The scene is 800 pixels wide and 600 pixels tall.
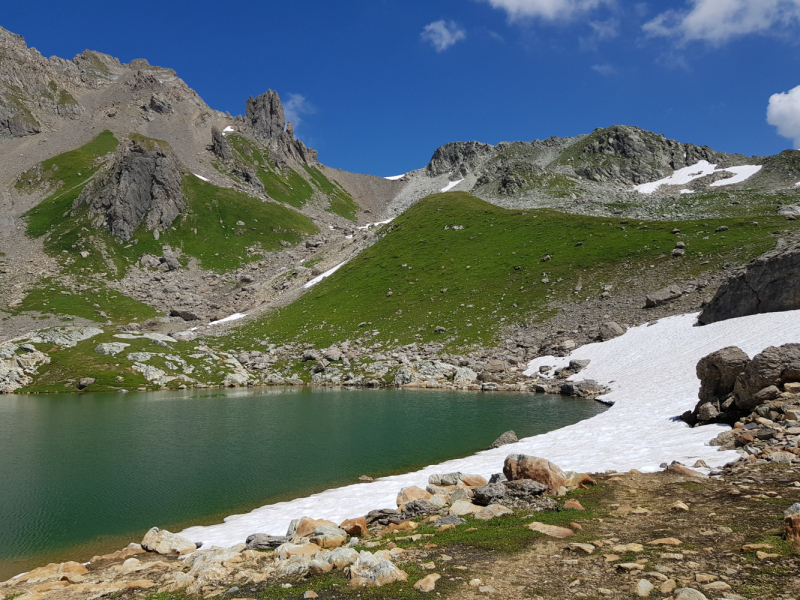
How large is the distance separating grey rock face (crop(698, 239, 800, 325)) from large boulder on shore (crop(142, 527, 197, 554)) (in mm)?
59770

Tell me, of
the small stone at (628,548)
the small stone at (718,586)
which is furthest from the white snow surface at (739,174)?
the small stone at (718,586)

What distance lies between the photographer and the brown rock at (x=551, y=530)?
1245cm

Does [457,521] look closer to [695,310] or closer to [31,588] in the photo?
Answer: [31,588]

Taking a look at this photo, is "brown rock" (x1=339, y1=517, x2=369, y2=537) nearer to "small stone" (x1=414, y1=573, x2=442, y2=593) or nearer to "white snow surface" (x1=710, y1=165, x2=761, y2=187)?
"small stone" (x1=414, y1=573, x2=442, y2=593)

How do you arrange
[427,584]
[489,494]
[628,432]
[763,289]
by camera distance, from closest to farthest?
1. [427,584]
2. [489,494]
3. [628,432]
4. [763,289]

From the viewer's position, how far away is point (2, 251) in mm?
135625

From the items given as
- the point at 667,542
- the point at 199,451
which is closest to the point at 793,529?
the point at 667,542

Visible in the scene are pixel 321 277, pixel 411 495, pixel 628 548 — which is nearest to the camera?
pixel 628 548

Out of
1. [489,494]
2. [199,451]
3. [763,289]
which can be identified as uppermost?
[763,289]

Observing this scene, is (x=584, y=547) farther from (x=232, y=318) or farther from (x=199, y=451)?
(x=232, y=318)

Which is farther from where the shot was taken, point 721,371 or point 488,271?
point 488,271

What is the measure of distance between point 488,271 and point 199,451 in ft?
258

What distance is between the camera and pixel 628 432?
30.1m

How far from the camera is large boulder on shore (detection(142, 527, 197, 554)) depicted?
17.5 metres
